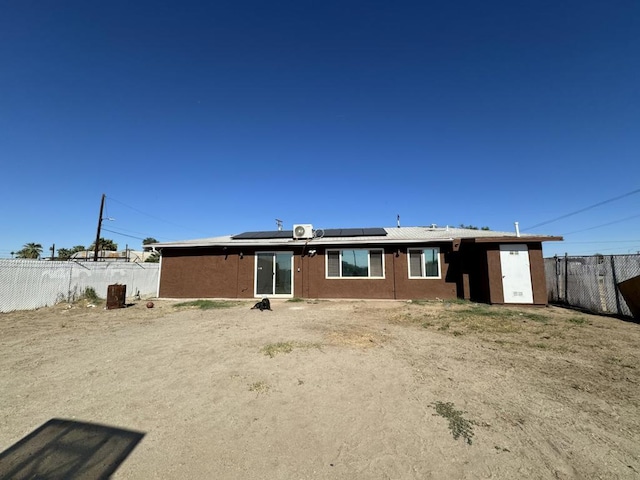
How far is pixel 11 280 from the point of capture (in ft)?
34.9

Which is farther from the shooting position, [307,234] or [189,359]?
[307,234]

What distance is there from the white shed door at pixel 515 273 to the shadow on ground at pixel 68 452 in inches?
473

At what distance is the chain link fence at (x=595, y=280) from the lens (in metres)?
9.09

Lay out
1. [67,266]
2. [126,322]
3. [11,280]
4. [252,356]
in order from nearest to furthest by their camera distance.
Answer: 1. [252,356]
2. [126,322]
3. [11,280]
4. [67,266]

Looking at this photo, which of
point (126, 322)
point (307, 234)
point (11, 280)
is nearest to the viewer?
point (126, 322)

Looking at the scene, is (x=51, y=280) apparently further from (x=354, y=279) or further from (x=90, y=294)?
(x=354, y=279)

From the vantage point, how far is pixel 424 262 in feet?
42.2

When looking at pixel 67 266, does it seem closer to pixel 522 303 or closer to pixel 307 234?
pixel 307 234

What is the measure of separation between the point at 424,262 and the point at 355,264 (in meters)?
2.97

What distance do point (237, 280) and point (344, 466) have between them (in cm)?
1243

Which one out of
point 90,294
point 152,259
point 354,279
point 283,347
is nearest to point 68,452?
point 283,347

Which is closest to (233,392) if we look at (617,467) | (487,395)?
(487,395)

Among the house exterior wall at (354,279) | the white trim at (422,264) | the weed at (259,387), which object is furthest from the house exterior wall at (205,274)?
the weed at (259,387)

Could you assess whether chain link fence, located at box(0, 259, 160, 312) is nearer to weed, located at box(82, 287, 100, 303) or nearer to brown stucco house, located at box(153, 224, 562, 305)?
weed, located at box(82, 287, 100, 303)
